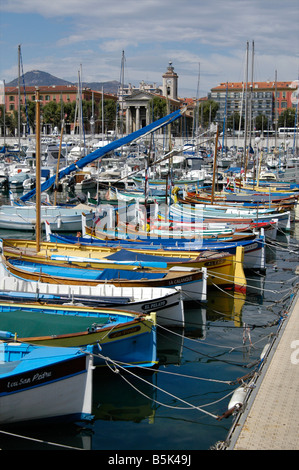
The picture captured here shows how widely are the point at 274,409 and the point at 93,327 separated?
5156mm

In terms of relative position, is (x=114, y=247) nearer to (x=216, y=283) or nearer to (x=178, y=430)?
(x=216, y=283)

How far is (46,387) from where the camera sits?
12.0 metres

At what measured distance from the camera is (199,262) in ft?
73.9

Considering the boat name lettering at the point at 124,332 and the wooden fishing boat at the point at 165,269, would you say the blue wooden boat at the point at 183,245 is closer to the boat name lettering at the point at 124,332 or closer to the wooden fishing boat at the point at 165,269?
the wooden fishing boat at the point at 165,269

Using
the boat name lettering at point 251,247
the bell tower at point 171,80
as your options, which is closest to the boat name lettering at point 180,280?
the boat name lettering at point 251,247

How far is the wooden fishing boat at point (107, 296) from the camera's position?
16.9 meters

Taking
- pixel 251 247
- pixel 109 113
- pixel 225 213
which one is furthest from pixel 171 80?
pixel 251 247

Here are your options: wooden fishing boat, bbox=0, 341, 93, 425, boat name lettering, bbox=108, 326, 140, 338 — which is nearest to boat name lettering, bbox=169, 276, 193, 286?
boat name lettering, bbox=108, 326, 140, 338

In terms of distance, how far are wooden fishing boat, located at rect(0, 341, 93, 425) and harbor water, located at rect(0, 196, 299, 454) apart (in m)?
0.43

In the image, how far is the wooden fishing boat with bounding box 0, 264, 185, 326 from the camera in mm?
16938

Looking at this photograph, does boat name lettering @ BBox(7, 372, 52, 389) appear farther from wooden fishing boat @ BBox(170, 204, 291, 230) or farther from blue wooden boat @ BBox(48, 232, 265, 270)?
wooden fishing boat @ BBox(170, 204, 291, 230)
